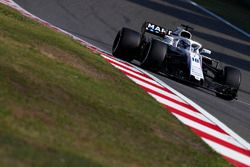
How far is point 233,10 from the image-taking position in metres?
31.4

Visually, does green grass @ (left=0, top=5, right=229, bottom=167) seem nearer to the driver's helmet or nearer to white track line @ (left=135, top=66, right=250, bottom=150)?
white track line @ (left=135, top=66, right=250, bottom=150)

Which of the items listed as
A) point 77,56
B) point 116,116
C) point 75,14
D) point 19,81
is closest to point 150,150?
point 116,116

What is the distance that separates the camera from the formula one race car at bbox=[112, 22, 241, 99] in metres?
14.4

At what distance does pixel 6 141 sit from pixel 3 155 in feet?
1.43

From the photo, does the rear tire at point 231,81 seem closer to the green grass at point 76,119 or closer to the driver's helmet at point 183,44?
the driver's helmet at point 183,44

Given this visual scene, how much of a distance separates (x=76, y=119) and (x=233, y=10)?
81.0 feet

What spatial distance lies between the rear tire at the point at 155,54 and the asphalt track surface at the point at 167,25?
400 millimetres

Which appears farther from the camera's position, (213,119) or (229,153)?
(213,119)

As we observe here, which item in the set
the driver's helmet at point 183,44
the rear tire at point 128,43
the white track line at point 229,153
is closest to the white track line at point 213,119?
the white track line at point 229,153

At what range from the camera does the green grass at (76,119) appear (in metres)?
6.44

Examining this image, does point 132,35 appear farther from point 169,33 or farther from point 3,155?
→ point 3,155

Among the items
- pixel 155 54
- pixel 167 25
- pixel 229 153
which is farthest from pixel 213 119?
pixel 167 25

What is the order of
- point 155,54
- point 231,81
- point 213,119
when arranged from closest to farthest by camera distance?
point 213,119
point 155,54
point 231,81

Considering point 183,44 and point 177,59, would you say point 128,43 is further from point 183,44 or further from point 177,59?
point 183,44
